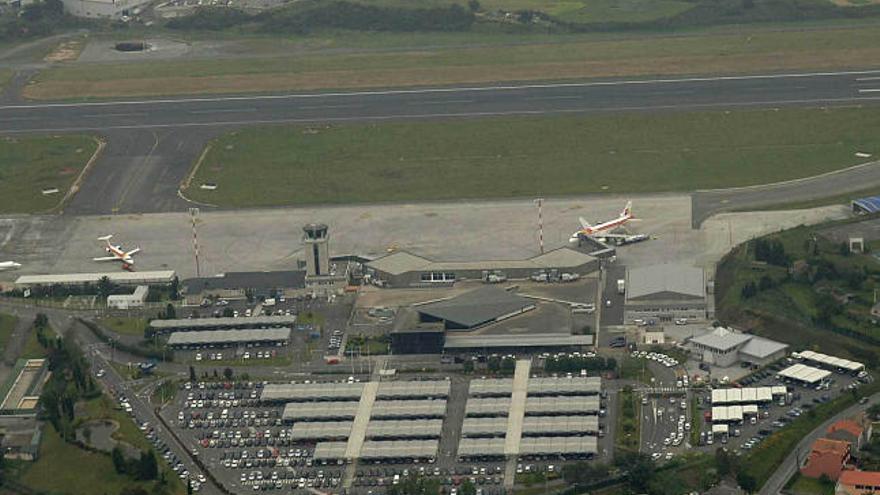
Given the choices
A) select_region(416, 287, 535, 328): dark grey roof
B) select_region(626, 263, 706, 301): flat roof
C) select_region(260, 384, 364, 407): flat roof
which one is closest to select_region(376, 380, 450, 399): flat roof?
select_region(260, 384, 364, 407): flat roof

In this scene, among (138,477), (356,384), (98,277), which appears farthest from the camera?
(98,277)

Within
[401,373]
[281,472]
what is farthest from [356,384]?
[281,472]

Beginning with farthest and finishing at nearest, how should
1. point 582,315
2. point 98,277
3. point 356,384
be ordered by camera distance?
point 98,277 → point 582,315 → point 356,384

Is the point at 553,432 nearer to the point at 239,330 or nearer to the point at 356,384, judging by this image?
the point at 356,384

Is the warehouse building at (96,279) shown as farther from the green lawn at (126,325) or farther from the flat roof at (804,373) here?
the flat roof at (804,373)

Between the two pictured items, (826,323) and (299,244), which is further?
(299,244)
